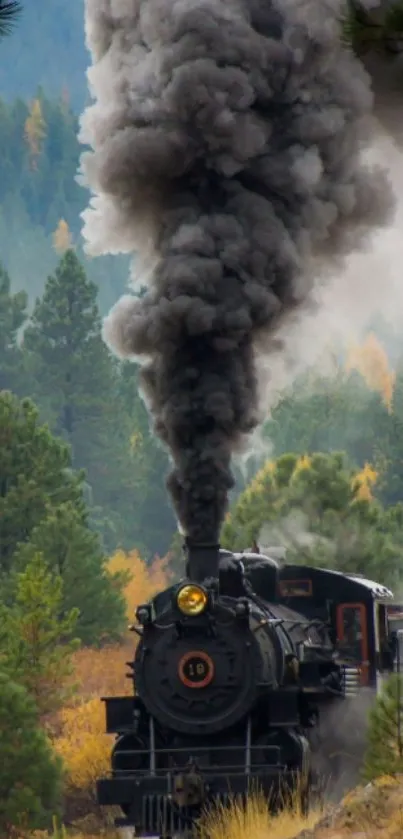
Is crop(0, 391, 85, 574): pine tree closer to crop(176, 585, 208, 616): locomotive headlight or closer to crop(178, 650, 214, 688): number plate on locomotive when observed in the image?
crop(178, 650, 214, 688): number plate on locomotive

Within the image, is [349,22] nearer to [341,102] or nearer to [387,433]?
[341,102]

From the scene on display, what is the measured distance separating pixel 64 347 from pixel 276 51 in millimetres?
42463

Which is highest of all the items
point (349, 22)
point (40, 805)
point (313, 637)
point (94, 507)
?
point (94, 507)

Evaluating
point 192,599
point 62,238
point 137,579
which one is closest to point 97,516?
point 137,579

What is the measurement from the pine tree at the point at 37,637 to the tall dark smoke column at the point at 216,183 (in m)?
7.59

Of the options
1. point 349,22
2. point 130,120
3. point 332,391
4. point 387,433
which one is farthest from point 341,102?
point 332,391

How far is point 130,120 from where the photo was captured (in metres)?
15.4

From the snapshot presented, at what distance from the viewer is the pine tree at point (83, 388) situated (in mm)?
56500

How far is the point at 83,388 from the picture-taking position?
188ft

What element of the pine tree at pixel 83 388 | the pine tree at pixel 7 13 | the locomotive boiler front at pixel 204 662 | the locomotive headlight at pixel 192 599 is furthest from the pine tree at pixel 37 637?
the pine tree at pixel 83 388

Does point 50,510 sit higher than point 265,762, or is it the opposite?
point 50,510

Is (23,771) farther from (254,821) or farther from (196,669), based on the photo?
(254,821)

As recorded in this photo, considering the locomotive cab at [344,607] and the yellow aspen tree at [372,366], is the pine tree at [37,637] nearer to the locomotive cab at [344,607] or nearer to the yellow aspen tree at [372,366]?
the locomotive cab at [344,607]

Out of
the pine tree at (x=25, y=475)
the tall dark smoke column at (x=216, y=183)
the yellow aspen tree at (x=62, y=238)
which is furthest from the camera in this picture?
the yellow aspen tree at (x=62, y=238)
